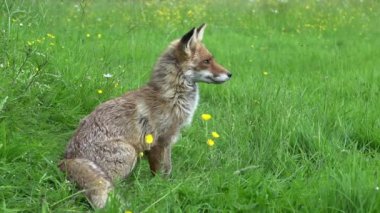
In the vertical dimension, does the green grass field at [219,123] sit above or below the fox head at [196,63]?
below

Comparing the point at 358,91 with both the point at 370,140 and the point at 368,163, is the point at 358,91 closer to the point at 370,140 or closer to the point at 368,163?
the point at 370,140

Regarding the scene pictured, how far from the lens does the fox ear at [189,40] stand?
5.03 metres

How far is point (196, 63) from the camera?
16.9ft

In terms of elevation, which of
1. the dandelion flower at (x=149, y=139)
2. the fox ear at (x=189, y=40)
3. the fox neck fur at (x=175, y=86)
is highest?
the fox ear at (x=189, y=40)

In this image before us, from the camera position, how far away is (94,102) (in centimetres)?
586

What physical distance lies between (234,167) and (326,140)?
37.9 inches

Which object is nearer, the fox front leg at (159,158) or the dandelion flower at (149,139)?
the dandelion flower at (149,139)

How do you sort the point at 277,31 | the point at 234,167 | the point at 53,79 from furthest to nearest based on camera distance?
the point at 277,31 < the point at 53,79 < the point at 234,167

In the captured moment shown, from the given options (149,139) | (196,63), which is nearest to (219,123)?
(196,63)

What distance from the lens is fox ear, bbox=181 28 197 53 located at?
5033 millimetres

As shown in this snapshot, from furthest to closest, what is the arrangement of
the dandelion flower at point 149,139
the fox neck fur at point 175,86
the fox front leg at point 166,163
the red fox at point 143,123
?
the fox neck fur at point 175,86 < the fox front leg at point 166,163 < the dandelion flower at point 149,139 < the red fox at point 143,123

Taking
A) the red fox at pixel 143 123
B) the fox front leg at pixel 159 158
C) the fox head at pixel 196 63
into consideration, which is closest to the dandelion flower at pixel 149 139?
the red fox at pixel 143 123

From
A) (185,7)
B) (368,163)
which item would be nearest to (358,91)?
(368,163)

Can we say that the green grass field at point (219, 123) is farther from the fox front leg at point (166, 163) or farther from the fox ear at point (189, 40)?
the fox ear at point (189, 40)
